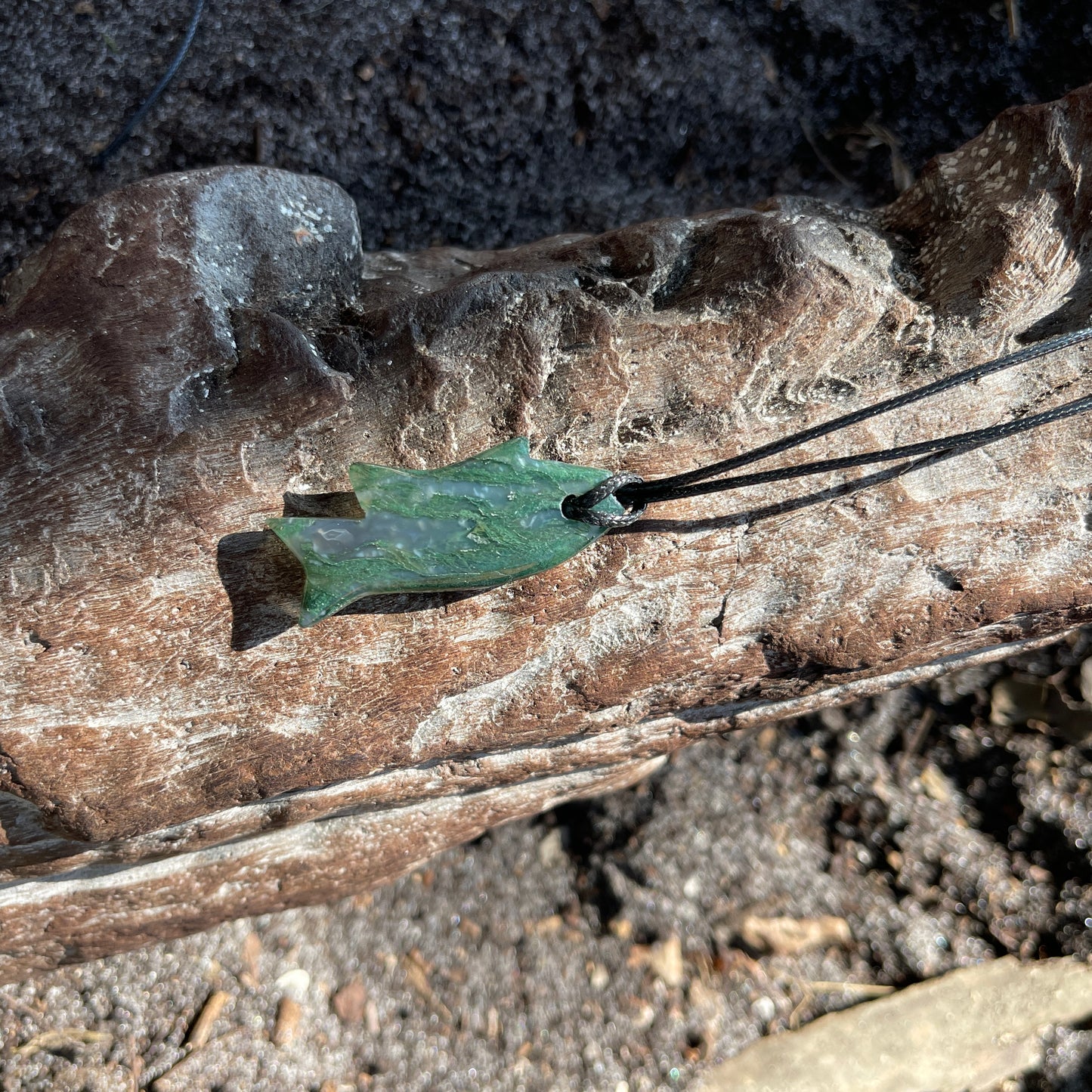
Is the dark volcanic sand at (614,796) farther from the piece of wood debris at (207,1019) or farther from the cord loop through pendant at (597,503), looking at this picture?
the cord loop through pendant at (597,503)

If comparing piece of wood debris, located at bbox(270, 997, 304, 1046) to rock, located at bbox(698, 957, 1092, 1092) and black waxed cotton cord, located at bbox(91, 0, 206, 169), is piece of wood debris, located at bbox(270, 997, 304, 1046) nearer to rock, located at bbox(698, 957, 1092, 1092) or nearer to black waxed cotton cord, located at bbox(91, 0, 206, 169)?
rock, located at bbox(698, 957, 1092, 1092)

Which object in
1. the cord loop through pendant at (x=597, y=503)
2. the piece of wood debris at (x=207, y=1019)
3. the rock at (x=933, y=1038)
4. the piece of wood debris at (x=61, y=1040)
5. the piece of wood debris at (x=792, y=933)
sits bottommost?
the rock at (x=933, y=1038)

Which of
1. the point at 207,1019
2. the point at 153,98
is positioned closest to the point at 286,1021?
the point at 207,1019

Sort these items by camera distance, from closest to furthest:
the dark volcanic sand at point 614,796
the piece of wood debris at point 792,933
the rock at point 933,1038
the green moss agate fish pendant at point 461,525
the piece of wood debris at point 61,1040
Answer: the green moss agate fish pendant at point 461,525 → the piece of wood debris at point 61,1040 → the dark volcanic sand at point 614,796 → the rock at point 933,1038 → the piece of wood debris at point 792,933

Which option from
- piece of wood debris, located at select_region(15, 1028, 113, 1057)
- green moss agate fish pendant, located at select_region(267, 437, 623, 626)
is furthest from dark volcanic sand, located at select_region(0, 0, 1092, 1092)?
green moss agate fish pendant, located at select_region(267, 437, 623, 626)

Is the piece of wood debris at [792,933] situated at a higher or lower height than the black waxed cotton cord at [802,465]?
lower

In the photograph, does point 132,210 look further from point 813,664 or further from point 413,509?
point 813,664

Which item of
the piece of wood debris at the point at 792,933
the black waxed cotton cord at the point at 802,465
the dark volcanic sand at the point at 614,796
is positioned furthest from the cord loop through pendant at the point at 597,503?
the piece of wood debris at the point at 792,933
